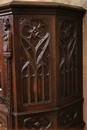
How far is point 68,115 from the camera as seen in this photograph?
1609mm

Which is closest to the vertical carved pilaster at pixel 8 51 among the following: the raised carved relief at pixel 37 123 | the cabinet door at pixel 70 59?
the raised carved relief at pixel 37 123

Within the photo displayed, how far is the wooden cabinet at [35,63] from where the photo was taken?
1352 millimetres

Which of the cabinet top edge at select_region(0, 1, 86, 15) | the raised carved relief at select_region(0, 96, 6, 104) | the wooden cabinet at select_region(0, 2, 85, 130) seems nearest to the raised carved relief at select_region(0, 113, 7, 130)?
the wooden cabinet at select_region(0, 2, 85, 130)

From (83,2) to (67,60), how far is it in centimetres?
58

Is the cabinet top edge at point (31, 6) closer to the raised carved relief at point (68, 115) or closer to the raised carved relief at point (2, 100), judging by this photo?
the raised carved relief at point (2, 100)

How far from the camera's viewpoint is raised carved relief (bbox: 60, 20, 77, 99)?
1.49m

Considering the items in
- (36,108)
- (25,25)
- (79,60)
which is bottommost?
(36,108)

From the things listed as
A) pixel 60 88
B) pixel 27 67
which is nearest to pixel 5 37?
pixel 27 67

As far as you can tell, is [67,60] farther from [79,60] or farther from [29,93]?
[29,93]

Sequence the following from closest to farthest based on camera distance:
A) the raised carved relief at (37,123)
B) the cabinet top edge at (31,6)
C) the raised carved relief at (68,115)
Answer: the cabinet top edge at (31,6), the raised carved relief at (37,123), the raised carved relief at (68,115)

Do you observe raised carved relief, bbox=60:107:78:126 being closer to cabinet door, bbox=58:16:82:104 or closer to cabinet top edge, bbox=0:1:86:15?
cabinet door, bbox=58:16:82:104

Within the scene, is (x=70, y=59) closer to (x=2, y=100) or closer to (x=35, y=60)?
(x=35, y=60)

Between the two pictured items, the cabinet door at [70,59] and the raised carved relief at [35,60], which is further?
the cabinet door at [70,59]

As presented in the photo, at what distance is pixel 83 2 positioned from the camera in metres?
1.64
